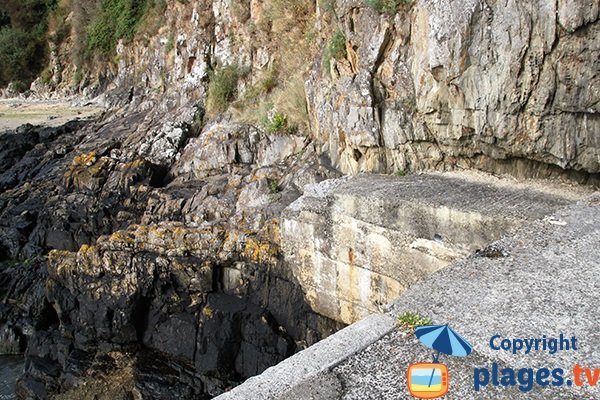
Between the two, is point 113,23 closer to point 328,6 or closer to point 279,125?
point 279,125

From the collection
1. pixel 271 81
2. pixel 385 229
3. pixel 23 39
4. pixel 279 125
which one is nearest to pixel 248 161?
pixel 279 125

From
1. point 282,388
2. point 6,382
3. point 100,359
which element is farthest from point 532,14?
point 6,382

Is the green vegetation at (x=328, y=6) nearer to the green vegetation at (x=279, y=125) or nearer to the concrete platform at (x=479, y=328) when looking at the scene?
the green vegetation at (x=279, y=125)

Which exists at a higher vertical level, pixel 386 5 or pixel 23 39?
pixel 23 39

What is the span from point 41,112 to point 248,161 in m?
12.6

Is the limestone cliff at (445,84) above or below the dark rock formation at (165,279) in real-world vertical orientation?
above

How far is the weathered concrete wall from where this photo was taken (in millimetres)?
5570

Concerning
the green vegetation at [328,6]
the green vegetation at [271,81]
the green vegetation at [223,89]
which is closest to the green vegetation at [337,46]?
the green vegetation at [328,6]

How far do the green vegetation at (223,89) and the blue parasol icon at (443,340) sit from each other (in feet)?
35.5

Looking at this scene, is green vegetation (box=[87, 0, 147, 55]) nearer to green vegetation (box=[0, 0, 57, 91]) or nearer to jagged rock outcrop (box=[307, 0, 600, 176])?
green vegetation (box=[0, 0, 57, 91])

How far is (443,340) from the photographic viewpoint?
8.86 feet

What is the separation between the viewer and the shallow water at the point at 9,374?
28.5 ft

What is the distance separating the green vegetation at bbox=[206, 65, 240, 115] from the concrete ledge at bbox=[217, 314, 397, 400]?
420 inches

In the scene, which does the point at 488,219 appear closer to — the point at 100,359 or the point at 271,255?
the point at 271,255
